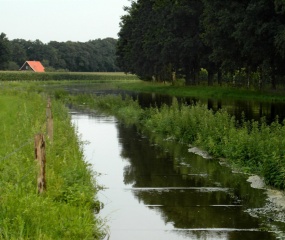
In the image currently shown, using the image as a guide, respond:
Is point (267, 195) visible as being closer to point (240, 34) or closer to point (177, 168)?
point (177, 168)

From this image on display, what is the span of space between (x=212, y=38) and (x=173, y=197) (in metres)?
41.4

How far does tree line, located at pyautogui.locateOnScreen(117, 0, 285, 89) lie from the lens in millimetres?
42750

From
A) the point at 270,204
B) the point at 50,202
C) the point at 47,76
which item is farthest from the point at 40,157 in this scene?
the point at 47,76

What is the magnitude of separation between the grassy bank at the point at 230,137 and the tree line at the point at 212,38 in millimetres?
14983

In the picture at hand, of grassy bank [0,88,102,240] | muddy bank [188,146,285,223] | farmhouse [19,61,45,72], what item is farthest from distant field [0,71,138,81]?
muddy bank [188,146,285,223]

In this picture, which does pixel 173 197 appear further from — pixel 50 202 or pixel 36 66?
pixel 36 66

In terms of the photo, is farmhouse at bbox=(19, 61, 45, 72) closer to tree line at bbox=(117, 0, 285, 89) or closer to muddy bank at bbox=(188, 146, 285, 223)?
tree line at bbox=(117, 0, 285, 89)

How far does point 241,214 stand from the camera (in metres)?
11.5

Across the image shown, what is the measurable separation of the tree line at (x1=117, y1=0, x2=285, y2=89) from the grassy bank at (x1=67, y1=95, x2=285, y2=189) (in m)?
15.0

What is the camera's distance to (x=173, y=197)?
13109mm

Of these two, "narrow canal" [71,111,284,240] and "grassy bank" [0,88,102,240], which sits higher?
"grassy bank" [0,88,102,240]

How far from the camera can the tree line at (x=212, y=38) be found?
42.8 m

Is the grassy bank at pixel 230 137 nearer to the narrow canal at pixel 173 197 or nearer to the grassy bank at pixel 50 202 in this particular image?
the narrow canal at pixel 173 197

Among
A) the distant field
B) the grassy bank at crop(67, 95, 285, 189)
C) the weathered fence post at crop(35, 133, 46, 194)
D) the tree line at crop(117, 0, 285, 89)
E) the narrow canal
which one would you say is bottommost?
the distant field
